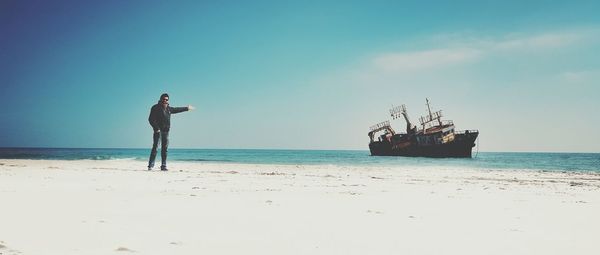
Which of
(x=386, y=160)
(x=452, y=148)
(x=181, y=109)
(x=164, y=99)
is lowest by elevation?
(x=386, y=160)

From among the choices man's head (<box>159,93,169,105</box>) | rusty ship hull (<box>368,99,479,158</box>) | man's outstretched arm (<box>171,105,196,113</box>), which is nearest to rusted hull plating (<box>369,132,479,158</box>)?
rusty ship hull (<box>368,99,479,158</box>)

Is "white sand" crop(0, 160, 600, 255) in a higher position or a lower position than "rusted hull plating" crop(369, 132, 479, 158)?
lower

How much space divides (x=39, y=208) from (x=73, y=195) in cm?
121

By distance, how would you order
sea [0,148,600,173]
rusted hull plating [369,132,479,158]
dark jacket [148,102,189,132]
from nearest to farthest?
dark jacket [148,102,189,132]
sea [0,148,600,173]
rusted hull plating [369,132,479,158]

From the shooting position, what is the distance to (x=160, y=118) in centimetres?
1082

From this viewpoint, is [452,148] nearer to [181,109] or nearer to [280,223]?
[181,109]

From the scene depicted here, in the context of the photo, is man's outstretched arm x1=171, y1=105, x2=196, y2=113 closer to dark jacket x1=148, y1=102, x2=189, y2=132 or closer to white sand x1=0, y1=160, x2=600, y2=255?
dark jacket x1=148, y1=102, x2=189, y2=132

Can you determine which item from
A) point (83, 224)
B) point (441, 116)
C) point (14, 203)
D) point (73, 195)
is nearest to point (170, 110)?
point (73, 195)

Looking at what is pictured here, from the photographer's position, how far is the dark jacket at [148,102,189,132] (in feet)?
35.5

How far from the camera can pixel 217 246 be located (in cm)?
316

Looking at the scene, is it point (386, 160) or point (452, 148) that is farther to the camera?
point (452, 148)

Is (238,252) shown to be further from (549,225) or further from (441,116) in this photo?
(441,116)

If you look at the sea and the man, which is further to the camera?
the sea

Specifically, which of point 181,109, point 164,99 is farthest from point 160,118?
point 181,109
